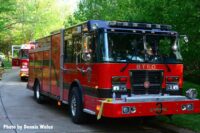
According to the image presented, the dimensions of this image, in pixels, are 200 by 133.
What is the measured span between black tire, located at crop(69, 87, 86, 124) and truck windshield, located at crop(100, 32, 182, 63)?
5.63 ft

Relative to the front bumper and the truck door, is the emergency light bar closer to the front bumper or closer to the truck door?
the front bumper

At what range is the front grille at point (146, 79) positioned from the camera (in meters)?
11.2

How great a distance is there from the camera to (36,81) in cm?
1814

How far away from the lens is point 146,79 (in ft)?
37.3

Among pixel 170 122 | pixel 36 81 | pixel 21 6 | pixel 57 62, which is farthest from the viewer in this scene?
pixel 21 6

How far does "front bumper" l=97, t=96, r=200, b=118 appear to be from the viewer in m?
10.4

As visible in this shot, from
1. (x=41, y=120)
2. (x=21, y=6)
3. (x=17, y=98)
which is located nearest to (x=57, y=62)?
(x=41, y=120)

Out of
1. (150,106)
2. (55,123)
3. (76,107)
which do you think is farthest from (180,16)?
(55,123)

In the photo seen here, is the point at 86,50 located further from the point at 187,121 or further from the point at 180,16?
the point at 180,16

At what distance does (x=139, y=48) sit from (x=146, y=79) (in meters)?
0.80

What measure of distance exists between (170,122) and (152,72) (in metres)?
1.46

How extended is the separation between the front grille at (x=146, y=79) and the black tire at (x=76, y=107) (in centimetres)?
162

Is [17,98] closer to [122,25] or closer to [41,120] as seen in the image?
[41,120]

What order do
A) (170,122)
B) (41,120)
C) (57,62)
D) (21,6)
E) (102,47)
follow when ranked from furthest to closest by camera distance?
(21,6) < (57,62) < (41,120) < (170,122) < (102,47)
